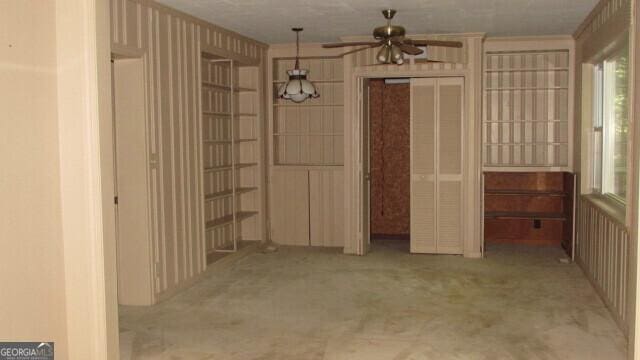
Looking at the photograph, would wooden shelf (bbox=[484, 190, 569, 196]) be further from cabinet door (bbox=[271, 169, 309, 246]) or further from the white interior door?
cabinet door (bbox=[271, 169, 309, 246])

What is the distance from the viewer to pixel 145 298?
5672 mm

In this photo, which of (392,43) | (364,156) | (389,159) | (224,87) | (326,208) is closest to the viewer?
(392,43)

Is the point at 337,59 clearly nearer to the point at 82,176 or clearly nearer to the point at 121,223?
the point at 121,223

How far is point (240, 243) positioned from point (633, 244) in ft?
19.6

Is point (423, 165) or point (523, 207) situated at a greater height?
point (423, 165)

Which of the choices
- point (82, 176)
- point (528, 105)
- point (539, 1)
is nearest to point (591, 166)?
point (528, 105)

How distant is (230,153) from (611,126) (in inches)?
168

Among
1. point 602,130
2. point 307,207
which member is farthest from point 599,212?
point 307,207

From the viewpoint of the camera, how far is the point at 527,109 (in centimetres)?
814

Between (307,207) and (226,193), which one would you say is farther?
(307,207)

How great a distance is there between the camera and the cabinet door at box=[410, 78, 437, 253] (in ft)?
25.6

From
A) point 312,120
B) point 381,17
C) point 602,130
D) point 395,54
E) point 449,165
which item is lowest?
point 449,165

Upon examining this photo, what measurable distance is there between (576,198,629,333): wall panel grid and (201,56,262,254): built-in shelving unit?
3692 millimetres

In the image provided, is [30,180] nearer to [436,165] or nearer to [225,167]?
[225,167]
